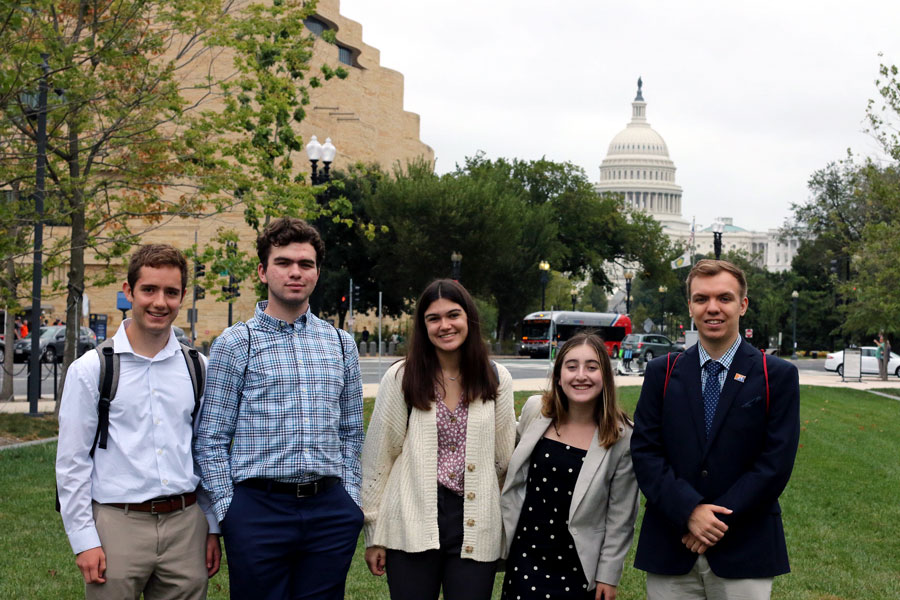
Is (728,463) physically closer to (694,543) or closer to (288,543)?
(694,543)

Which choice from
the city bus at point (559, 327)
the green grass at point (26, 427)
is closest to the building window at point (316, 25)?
the city bus at point (559, 327)

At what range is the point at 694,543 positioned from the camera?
3.92 metres

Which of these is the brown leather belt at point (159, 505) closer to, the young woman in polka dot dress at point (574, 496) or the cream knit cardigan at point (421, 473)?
the cream knit cardigan at point (421, 473)

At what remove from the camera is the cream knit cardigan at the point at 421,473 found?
4.18m

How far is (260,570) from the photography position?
3.92 metres

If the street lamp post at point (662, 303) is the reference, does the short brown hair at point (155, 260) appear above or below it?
below

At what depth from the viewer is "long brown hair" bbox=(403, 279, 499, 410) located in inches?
169

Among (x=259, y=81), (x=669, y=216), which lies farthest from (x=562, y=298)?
(x=669, y=216)

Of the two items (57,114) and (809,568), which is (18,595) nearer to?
(809,568)

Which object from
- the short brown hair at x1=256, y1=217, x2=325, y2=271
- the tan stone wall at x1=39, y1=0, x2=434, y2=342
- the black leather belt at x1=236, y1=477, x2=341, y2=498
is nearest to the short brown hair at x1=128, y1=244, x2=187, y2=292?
the short brown hair at x1=256, y1=217, x2=325, y2=271

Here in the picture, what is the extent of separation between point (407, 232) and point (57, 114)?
3349 cm

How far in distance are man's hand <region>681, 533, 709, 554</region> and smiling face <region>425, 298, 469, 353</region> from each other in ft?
3.94

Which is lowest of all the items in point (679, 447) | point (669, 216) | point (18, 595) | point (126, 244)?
point (18, 595)

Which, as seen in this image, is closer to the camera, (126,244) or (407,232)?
(126,244)
